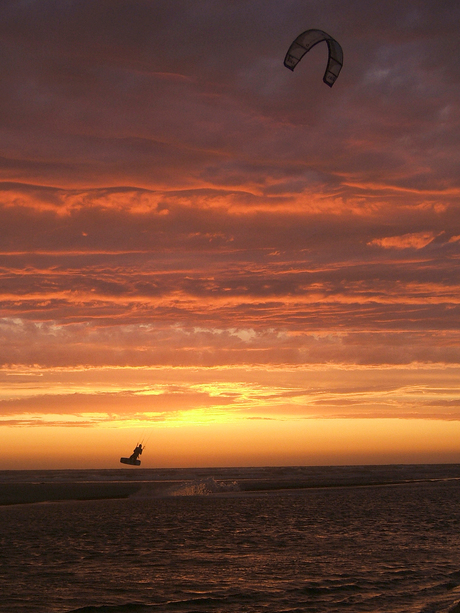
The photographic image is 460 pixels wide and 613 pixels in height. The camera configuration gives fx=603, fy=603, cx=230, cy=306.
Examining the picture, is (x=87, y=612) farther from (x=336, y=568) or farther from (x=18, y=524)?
(x=18, y=524)

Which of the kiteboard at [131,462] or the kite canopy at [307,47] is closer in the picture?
the kite canopy at [307,47]

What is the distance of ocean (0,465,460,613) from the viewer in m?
17.3

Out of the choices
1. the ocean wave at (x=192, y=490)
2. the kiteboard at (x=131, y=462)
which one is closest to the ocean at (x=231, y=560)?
the ocean wave at (x=192, y=490)

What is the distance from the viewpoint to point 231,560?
942 inches

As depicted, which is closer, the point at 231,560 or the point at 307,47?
the point at 307,47

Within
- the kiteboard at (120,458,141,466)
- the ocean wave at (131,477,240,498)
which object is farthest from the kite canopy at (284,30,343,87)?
the kiteboard at (120,458,141,466)

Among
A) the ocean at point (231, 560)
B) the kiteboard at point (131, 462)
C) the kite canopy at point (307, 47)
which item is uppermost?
the kite canopy at point (307, 47)

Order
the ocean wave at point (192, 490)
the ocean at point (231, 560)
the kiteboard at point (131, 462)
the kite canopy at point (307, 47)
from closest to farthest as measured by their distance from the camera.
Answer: the ocean at point (231, 560) < the kite canopy at point (307, 47) < the ocean wave at point (192, 490) < the kiteboard at point (131, 462)

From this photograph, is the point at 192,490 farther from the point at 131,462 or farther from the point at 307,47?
the point at 307,47

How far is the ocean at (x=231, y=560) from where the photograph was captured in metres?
17.3

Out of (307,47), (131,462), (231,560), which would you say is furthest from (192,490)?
(307,47)

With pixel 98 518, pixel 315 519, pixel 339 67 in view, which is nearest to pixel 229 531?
pixel 315 519

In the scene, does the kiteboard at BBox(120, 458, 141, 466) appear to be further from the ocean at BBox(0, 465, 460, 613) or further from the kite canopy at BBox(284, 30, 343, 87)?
the kite canopy at BBox(284, 30, 343, 87)

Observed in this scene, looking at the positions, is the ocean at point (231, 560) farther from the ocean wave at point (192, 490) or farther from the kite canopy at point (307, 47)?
the ocean wave at point (192, 490)
